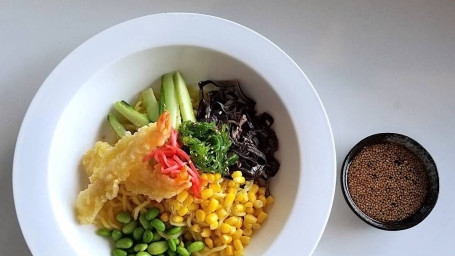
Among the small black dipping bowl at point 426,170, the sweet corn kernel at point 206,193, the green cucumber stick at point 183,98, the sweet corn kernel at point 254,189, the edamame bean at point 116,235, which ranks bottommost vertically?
the small black dipping bowl at point 426,170

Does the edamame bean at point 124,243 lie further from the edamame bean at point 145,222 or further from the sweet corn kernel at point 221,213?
the sweet corn kernel at point 221,213

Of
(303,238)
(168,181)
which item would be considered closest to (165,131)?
(168,181)

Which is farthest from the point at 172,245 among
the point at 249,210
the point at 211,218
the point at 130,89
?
the point at 130,89

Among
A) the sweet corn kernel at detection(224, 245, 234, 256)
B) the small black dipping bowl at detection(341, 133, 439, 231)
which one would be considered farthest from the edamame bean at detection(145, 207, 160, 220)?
the small black dipping bowl at detection(341, 133, 439, 231)

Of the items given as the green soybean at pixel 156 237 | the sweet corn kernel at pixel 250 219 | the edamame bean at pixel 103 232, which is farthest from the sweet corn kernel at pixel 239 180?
the edamame bean at pixel 103 232

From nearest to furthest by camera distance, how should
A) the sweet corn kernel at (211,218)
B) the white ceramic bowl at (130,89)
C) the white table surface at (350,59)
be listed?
the white ceramic bowl at (130,89), the sweet corn kernel at (211,218), the white table surface at (350,59)

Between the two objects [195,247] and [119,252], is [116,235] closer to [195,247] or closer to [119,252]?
[119,252]
